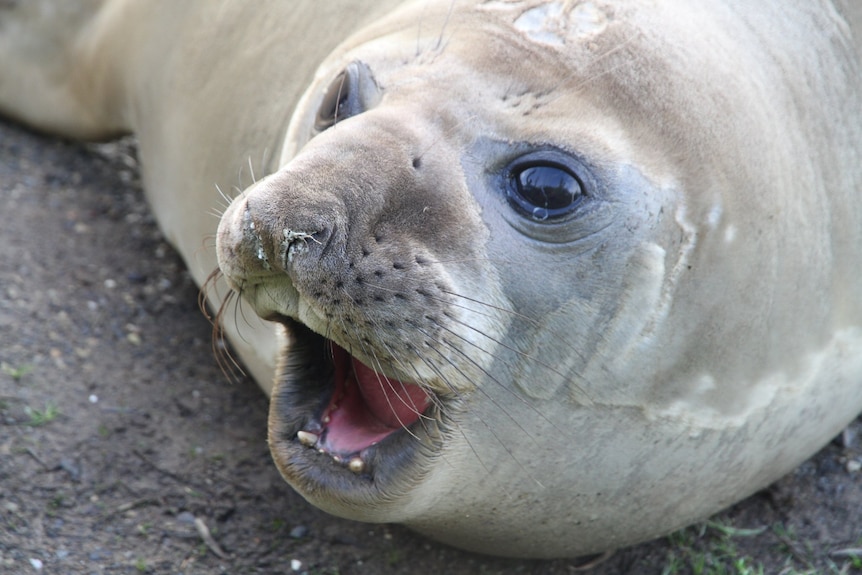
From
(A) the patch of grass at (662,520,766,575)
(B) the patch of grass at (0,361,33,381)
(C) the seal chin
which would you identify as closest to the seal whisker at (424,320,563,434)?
(C) the seal chin

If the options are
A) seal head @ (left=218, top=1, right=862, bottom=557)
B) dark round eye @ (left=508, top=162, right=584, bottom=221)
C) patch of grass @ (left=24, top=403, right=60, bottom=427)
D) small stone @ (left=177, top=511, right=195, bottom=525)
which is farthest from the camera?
patch of grass @ (left=24, top=403, right=60, bottom=427)

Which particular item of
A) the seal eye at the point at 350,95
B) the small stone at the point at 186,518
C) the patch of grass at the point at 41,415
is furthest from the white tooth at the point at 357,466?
the patch of grass at the point at 41,415

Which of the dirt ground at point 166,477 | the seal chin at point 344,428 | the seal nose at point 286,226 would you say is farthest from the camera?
the dirt ground at point 166,477

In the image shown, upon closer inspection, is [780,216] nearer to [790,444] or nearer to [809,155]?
[809,155]

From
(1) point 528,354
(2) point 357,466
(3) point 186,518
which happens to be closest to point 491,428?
(1) point 528,354

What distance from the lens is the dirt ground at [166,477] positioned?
Answer: 3355 mm

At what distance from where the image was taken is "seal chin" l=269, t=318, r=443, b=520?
8.80ft

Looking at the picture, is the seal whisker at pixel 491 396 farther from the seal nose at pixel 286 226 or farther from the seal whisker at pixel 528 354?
the seal nose at pixel 286 226

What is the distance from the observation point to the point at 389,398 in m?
2.81

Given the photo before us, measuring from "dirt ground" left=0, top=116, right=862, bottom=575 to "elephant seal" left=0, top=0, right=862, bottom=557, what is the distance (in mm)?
360

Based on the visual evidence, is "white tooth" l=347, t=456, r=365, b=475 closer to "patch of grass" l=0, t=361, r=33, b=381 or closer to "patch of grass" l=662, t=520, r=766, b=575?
"patch of grass" l=662, t=520, r=766, b=575

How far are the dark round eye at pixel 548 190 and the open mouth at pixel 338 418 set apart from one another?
51cm

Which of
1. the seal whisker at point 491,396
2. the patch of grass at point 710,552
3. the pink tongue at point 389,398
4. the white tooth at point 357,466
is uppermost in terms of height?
the seal whisker at point 491,396

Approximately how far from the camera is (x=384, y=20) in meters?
3.23
